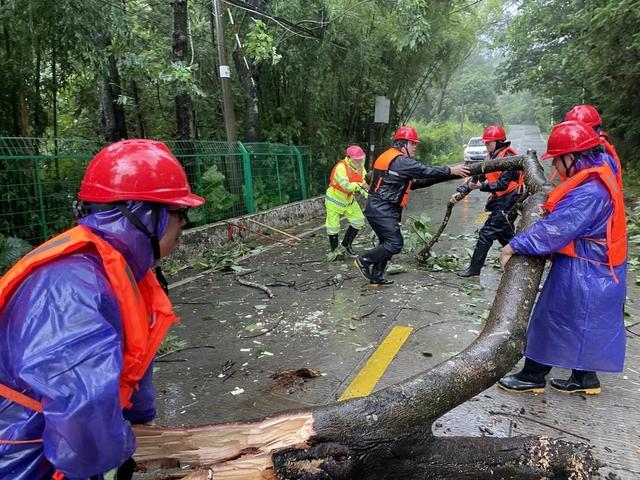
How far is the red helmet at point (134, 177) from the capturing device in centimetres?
144

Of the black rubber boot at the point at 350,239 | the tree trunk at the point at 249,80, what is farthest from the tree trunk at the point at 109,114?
the black rubber boot at the point at 350,239

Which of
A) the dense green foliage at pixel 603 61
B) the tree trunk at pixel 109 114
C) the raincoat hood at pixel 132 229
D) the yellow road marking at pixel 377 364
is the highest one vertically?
the dense green foliage at pixel 603 61

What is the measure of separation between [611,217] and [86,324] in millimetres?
3170

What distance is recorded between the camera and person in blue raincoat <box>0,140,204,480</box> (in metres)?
1.10

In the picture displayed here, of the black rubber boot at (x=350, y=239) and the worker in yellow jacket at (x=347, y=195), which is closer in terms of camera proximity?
the worker in yellow jacket at (x=347, y=195)

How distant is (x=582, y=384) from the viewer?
3.34m

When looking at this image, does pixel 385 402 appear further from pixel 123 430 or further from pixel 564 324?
pixel 564 324

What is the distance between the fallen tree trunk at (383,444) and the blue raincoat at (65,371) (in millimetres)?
701

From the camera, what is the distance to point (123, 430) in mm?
1193

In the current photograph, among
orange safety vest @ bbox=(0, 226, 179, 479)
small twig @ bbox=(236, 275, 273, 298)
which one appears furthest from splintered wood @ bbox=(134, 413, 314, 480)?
small twig @ bbox=(236, 275, 273, 298)

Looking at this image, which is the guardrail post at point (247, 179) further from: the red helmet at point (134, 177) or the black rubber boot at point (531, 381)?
the red helmet at point (134, 177)

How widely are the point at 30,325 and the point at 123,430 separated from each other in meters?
0.35

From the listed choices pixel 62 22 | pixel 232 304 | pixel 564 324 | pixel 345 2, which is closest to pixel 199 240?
pixel 232 304

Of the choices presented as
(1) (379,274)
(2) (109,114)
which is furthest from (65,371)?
(2) (109,114)
